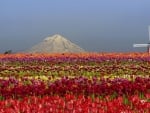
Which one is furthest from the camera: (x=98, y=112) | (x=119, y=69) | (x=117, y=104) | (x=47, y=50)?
(x=47, y=50)

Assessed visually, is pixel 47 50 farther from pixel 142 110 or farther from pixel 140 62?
pixel 142 110

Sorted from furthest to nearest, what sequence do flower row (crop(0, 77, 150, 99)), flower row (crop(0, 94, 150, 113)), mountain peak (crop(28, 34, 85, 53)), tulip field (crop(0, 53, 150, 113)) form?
mountain peak (crop(28, 34, 85, 53))
flower row (crop(0, 77, 150, 99))
tulip field (crop(0, 53, 150, 113))
flower row (crop(0, 94, 150, 113))

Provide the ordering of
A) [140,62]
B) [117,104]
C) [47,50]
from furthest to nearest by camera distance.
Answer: [47,50], [140,62], [117,104]

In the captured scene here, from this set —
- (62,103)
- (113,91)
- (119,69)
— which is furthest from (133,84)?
(119,69)

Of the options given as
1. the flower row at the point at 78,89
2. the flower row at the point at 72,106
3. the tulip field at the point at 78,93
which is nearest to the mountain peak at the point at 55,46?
the tulip field at the point at 78,93

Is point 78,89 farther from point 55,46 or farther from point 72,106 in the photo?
point 55,46

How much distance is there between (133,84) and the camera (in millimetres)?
12961

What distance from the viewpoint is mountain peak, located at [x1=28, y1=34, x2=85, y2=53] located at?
50.2m

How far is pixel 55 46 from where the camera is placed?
167 feet

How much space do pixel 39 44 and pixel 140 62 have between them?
67.9 feet

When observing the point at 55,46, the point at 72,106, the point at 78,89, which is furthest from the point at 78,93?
the point at 55,46

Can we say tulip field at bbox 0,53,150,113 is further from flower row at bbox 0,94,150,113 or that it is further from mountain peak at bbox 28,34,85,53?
mountain peak at bbox 28,34,85,53

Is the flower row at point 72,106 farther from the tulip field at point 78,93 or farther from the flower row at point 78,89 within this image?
the flower row at point 78,89

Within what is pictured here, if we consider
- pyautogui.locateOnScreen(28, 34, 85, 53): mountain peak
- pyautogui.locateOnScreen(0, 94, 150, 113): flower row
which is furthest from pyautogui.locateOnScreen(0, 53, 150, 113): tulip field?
pyautogui.locateOnScreen(28, 34, 85, 53): mountain peak
